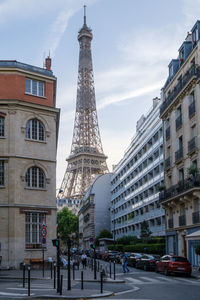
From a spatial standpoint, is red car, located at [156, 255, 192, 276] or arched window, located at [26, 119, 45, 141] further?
arched window, located at [26, 119, 45, 141]

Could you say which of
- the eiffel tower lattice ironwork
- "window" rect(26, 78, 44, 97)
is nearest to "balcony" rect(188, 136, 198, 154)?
"window" rect(26, 78, 44, 97)

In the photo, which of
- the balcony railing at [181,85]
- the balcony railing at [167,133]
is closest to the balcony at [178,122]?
the balcony railing at [181,85]

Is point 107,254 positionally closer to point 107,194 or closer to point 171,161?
point 171,161

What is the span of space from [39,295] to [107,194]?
87107 millimetres

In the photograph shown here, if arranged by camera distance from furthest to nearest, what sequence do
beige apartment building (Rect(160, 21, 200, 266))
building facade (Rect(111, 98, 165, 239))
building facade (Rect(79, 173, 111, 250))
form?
building facade (Rect(79, 173, 111, 250))
building facade (Rect(111, 98, 165, 239))
beige apartment building (Rect(160, 21, 200, 266))

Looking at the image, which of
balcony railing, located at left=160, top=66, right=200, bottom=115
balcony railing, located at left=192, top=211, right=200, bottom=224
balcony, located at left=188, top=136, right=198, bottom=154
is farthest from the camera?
balcony railing, located at left=160, top=66, right=200, bottom=115

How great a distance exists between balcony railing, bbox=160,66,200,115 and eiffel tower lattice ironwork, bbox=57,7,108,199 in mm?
75941

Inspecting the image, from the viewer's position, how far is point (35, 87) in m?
35.8

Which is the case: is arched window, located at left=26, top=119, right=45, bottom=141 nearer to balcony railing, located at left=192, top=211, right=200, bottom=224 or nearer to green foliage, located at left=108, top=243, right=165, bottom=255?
balcony railing, located at left=192, top=211, right=200, bottom=224

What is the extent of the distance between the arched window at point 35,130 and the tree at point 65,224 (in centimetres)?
9663

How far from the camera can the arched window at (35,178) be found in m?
33.8

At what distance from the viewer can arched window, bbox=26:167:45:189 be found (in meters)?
33.8

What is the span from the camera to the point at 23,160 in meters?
33.5

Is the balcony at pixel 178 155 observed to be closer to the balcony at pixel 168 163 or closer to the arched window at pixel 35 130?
the balcony at pixel 168 163
